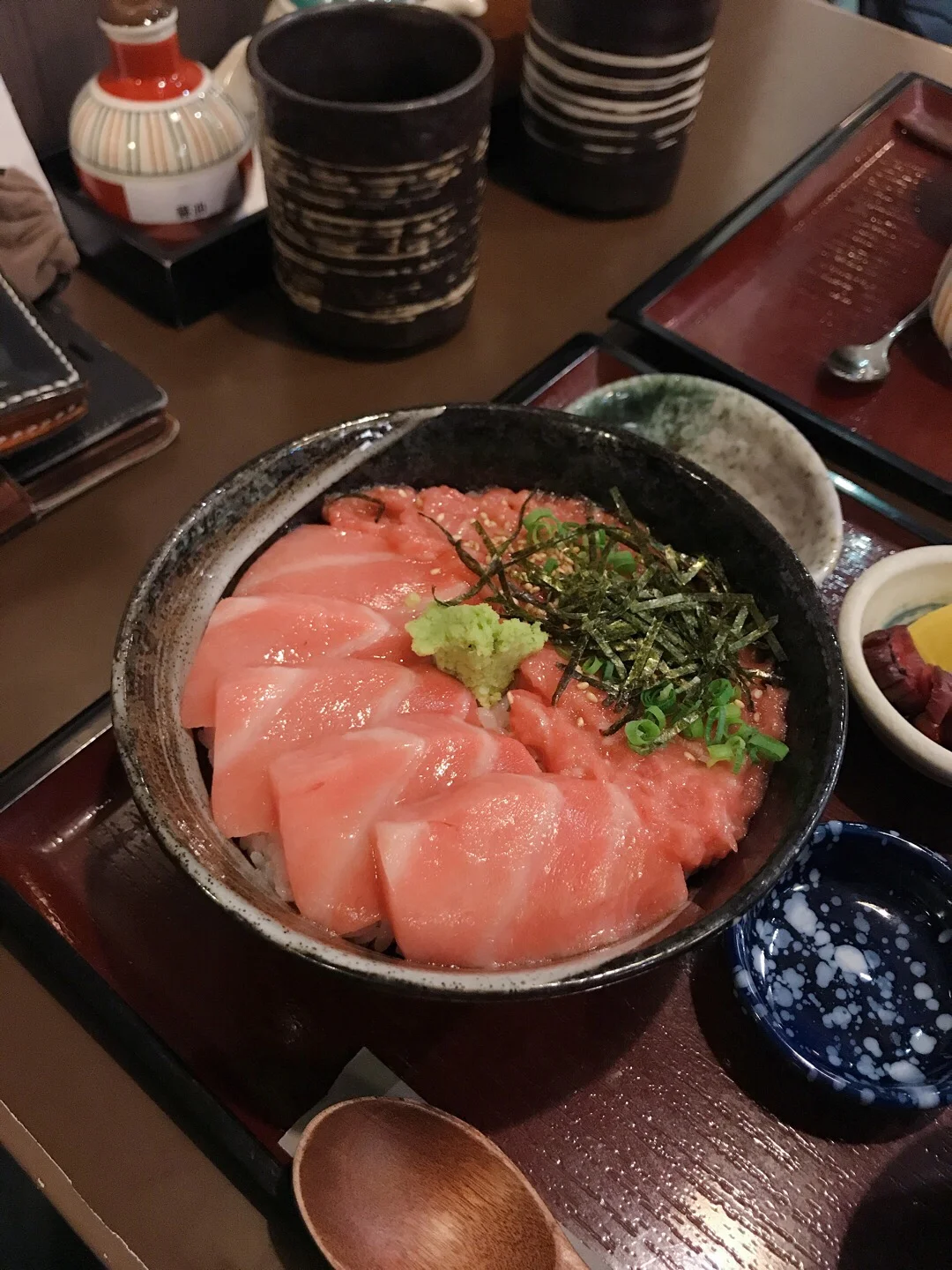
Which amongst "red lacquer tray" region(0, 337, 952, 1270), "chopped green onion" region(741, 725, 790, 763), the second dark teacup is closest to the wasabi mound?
"chopped green onion" region(741, 725, 790, 763)

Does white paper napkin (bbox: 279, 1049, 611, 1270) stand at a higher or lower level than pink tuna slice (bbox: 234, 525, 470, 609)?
lower

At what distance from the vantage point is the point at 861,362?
187 centimetres

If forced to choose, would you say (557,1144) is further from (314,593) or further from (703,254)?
(703,254)

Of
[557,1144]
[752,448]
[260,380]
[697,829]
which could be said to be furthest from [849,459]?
[557,1144]

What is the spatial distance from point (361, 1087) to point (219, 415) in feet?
4.01

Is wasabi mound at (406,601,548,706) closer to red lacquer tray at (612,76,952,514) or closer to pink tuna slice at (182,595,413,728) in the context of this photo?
pink tuna slice at (182,595,413,728)

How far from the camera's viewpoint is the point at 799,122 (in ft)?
8.44

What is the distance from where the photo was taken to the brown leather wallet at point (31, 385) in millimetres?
1396

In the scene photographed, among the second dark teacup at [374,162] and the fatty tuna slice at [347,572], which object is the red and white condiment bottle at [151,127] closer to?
the second dark teacup at [374,162]

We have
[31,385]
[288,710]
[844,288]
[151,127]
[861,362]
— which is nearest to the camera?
[288,710]

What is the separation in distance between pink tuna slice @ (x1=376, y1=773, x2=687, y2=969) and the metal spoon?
50.8 inches

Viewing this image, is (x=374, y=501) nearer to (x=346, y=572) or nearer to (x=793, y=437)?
(x=346, y=572)

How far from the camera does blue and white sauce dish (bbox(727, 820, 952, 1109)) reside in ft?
3.45

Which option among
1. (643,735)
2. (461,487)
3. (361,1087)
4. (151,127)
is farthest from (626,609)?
(151,127)
